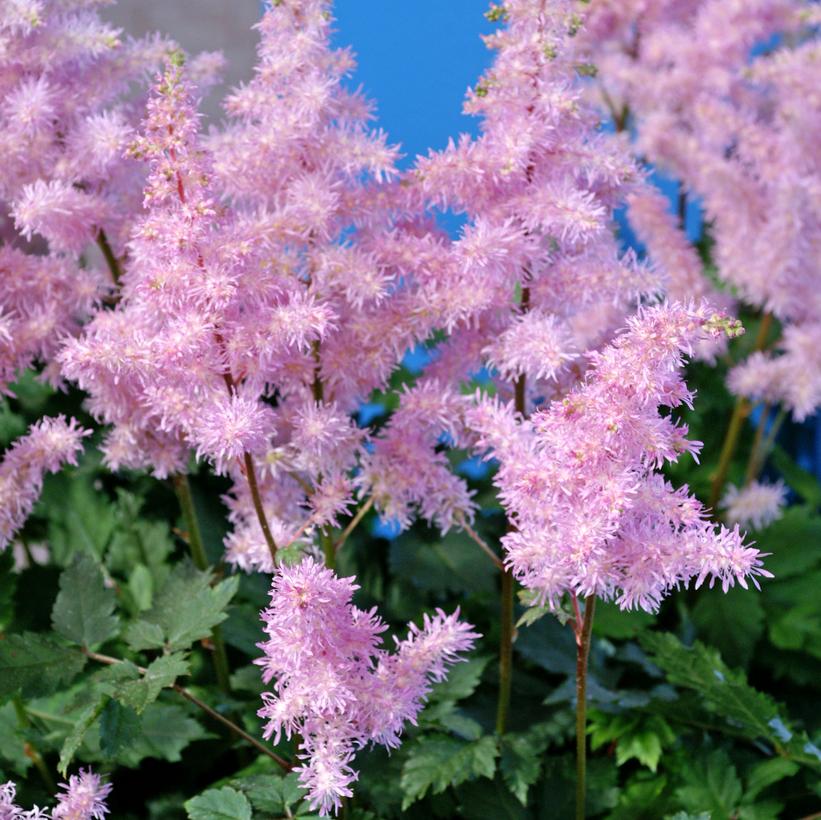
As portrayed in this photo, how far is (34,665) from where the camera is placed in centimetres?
82

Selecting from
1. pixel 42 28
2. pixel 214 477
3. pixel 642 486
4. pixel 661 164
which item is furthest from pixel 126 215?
pixel 661 164

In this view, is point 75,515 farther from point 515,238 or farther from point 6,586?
point 515,238

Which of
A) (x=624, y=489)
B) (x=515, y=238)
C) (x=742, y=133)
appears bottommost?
(x=624, y=489)

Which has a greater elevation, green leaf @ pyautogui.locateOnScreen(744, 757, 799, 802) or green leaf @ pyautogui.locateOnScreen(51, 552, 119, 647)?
green leaf @ pyautogui.locateOnScreen(51, 552, 119, 647)

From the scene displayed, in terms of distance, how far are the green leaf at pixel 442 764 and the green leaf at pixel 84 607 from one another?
253mm

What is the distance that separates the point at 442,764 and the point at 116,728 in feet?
0.88

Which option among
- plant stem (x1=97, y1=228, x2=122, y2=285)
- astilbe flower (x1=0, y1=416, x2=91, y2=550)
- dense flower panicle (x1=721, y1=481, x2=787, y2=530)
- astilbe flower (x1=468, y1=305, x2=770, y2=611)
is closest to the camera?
astilbe flower (x1=468, y1=305, x2=770, y2=611)

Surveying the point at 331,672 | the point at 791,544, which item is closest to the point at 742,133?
the point at 791,544

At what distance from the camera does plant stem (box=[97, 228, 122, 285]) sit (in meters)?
0.95

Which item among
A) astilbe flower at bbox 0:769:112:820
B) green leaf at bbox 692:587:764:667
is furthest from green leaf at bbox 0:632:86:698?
green leaf at bbox 692:587:764:667

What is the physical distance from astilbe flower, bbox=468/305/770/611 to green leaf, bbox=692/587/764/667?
25.5 inches

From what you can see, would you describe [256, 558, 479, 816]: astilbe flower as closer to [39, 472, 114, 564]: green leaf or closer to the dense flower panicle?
[39, 472, 114, 564]: green leaf

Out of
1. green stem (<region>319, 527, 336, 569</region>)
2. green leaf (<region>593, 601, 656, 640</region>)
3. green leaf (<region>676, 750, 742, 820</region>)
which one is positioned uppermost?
green leaf (<region>593, 601, 656, 640</region>)

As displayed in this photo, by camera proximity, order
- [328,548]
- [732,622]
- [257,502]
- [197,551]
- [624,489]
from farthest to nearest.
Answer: [732,622] → [197,551] → [328,548] → [257,502] → [624,489]
